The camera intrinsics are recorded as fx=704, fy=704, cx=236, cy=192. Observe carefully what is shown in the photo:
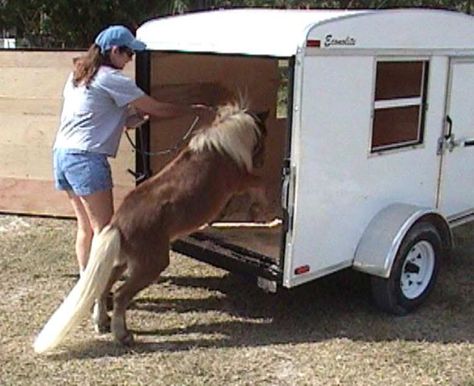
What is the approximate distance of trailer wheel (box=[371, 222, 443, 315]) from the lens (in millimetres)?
4488

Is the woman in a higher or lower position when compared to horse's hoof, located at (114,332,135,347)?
higher

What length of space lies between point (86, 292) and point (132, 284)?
0.28m

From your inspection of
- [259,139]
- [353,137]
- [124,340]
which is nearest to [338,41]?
[353,137]

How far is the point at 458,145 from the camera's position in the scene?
16.9 feet

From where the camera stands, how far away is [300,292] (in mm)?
5113

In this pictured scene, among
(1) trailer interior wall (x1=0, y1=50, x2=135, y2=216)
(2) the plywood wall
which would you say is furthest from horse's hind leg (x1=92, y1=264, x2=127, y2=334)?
(1) trailer interior wall (x1=0, y1=50, x2=135, y2=216)

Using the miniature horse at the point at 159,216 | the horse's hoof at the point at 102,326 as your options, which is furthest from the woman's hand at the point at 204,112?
the horse's hoof at the point at 102,326

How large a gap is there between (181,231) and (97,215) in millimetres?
517

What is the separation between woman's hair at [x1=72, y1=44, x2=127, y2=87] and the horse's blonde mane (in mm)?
699

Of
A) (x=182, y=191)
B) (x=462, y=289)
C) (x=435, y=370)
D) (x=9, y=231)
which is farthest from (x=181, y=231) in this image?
(x=9, y=231)

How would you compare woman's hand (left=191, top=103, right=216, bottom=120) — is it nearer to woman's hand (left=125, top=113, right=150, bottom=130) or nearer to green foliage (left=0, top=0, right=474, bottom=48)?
woman's hand (left=125, top=113, right=150, bottom=130)

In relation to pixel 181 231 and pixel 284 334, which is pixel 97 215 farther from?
pixel 284 334

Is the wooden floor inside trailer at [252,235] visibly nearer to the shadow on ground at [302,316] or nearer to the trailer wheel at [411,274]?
the shadow on ground at [302,316]

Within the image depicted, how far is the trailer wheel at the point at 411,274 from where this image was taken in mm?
4488
